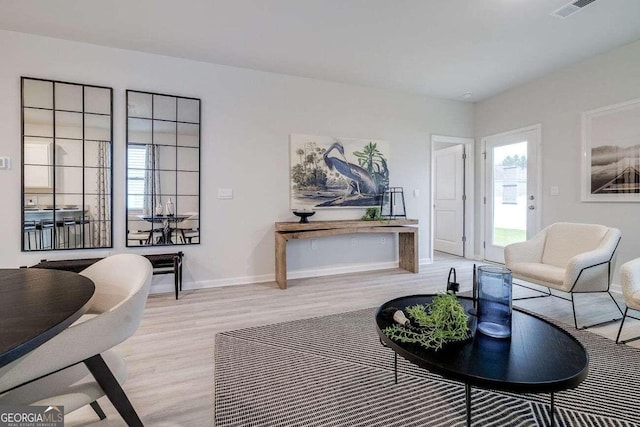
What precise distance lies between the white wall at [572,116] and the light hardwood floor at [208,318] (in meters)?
0.94

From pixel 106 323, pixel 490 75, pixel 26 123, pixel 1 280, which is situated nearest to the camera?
pixel 106 323

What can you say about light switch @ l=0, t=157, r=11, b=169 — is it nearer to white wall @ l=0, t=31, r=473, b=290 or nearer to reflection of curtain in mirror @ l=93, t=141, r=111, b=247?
white wall @ l=0, t=31, r=473, b=290

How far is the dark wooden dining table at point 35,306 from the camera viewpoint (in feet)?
2.33

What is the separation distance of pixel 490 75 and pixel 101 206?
5055 mm

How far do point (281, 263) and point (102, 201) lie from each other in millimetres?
2057

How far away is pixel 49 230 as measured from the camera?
3193 mm

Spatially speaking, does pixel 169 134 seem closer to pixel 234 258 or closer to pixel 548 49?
pixel 234 258

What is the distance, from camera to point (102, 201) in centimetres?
337

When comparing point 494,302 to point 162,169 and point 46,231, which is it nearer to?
point 162,169

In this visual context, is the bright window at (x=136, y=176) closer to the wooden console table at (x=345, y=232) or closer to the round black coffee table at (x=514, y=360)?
the wooden console table at (x=345, y=232)

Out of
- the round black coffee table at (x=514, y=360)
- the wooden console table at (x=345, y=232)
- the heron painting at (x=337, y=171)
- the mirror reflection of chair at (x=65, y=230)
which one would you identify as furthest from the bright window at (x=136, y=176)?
the round black coffee table at (x=514, y=360)

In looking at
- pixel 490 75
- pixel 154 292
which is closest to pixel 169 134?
pixel 154 292

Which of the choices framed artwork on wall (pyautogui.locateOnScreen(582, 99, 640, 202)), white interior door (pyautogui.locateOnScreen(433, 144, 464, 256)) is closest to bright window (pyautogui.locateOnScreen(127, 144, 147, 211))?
white interior door (pyautogui.locateOnScreen(433, 144, 464, 256))

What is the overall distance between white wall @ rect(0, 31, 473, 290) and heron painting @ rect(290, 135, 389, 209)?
0.41ft
